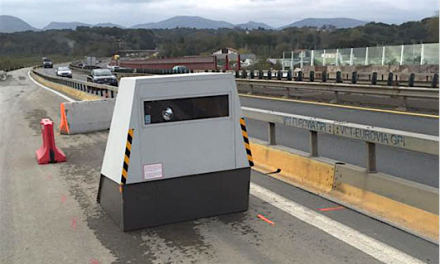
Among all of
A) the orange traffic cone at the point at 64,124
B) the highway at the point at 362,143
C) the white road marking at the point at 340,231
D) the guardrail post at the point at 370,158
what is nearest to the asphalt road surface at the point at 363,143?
the highway at the point at 362,143

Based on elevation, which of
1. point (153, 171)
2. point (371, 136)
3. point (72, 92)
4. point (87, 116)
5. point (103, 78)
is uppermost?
point (371, 136)

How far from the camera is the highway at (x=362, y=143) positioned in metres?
8.23

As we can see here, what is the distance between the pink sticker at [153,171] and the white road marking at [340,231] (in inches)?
65.6

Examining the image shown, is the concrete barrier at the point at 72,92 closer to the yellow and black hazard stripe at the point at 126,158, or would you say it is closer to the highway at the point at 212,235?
the highway at the point at 212,235

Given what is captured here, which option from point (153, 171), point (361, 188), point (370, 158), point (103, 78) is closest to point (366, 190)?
point (361, 188)

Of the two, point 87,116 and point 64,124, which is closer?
point 64,124

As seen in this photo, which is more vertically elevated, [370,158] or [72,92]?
[370,158]

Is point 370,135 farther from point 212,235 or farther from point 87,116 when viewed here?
point 87,116

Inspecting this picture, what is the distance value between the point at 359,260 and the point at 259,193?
2600 millimetres

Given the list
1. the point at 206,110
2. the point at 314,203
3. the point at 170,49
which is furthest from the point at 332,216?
the point at 170,49

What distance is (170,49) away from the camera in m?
159

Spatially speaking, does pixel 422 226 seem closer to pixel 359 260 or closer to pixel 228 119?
pixel 359 260

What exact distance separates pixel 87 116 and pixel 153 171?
362 inches

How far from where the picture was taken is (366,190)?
609cm
